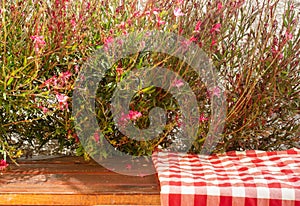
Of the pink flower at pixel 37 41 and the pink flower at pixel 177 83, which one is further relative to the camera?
the pink flower at pixel 177 83

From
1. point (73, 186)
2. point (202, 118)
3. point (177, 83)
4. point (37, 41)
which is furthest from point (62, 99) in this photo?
point (202, 118)

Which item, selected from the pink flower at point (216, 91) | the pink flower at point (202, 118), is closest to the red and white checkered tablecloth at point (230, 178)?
the pink flower at point (202, 118)

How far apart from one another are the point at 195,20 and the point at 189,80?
317mm

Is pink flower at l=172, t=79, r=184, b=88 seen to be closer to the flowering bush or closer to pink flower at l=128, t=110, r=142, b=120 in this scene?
the flowering bush

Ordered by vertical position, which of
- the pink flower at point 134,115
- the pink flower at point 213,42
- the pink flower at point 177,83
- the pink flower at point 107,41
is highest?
the pink flower at point 107,41

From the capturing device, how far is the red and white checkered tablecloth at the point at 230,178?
2295 mm

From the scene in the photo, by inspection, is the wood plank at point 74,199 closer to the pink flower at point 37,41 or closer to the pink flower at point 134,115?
the pink flower at point 134,115

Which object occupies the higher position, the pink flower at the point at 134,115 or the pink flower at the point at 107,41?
the pink flower at the point at 107,41

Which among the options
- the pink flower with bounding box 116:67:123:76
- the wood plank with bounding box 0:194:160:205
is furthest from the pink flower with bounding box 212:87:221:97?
the wood plank with bounding box 0:194:160:205

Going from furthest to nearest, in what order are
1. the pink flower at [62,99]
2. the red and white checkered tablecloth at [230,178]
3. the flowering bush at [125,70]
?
the flowering bush at [125,70] → the pink flower at [62,99] → the red and white checkered tablecloth at [230,178]

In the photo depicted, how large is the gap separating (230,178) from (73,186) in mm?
665

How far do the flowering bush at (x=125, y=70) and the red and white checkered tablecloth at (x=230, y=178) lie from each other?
135 millimetres

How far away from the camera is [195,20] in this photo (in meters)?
2.91

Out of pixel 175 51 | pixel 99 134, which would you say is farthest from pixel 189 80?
pixel 99 134
